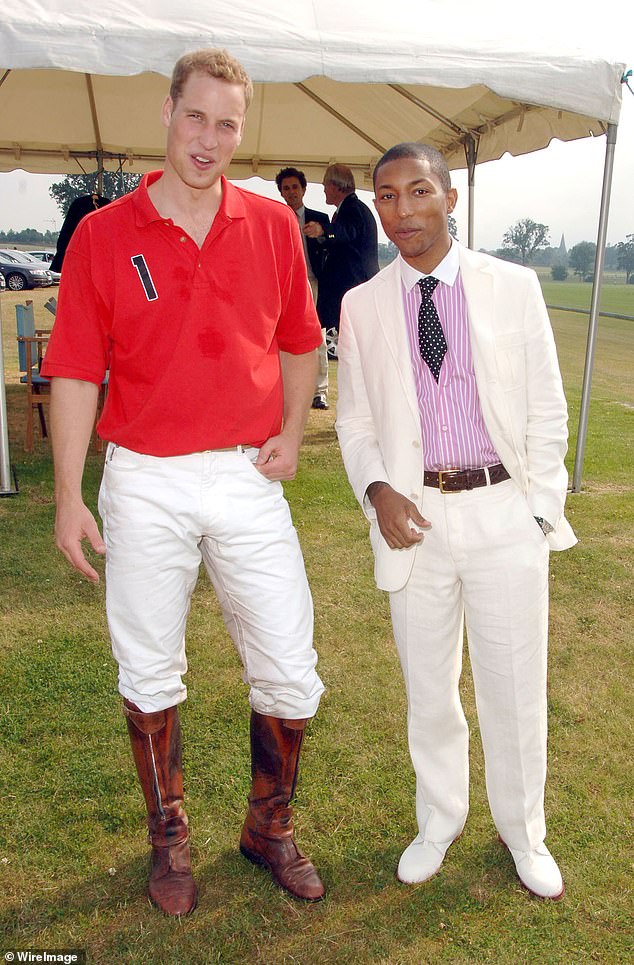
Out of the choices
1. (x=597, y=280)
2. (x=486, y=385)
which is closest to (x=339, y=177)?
(x=597, y=280)

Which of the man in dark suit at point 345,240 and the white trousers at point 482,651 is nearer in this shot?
the white trousers at point 482,651

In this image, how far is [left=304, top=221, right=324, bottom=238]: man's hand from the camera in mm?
8555

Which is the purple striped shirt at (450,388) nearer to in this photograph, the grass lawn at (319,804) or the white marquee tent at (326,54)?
the grass lawn at (319,804)

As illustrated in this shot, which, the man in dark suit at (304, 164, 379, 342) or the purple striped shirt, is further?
the man in dark suit at (304, 164, 379, 342)

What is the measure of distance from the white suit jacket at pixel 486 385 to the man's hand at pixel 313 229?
6298mm

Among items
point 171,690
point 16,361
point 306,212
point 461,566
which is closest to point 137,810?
point 171,690

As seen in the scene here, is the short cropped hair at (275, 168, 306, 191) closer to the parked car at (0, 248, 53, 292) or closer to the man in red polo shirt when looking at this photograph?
the man in red polo shirt

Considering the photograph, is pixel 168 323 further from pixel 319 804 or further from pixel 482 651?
pixel 319 804

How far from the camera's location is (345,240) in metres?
7.98

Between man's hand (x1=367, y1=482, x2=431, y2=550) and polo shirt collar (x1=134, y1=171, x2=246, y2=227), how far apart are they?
89cm

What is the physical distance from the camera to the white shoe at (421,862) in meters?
2.71

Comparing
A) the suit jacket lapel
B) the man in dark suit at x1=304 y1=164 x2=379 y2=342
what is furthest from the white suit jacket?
the man in dark suit at x1=304 y1=164 x2=379 y2=342

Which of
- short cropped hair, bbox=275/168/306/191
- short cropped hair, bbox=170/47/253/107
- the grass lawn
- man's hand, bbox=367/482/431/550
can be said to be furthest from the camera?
short cropped hair, bbox=275/168/306/191

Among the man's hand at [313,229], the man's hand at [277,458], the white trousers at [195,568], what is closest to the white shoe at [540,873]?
the white trousers at [195,568]
